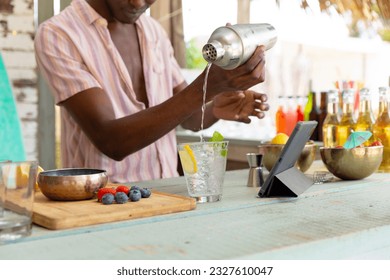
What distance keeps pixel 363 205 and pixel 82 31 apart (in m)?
1.20

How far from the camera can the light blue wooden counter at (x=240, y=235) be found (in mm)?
844

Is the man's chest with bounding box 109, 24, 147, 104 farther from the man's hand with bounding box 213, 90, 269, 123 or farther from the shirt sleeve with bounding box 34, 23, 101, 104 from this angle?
the man's hand with bounding box 213, 90, 269, 123

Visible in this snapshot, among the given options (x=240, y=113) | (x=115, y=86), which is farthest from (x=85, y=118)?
(x=240, y=113)

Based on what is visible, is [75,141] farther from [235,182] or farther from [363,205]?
[363,205]

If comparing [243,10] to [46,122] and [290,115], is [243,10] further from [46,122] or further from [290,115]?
[46,122]

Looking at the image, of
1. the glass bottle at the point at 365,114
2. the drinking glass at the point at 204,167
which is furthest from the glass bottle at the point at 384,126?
the drinking glass at the point at 204,167

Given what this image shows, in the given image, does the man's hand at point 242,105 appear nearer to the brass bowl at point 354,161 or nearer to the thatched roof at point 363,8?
the brass bowl at point 354,161

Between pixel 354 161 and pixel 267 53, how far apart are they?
7.23 ft

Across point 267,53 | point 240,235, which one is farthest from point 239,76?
point 267,53

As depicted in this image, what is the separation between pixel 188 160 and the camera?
1.24 m

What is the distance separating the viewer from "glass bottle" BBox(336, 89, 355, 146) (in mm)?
1846

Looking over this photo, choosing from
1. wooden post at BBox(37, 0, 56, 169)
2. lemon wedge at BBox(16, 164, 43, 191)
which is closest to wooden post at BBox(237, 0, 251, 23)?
wooden post at BBox(37, 0, 56, 169)

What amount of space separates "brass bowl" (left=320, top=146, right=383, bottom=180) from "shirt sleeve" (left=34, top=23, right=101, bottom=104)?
0.83 m

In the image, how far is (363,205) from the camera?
1.22 metres
